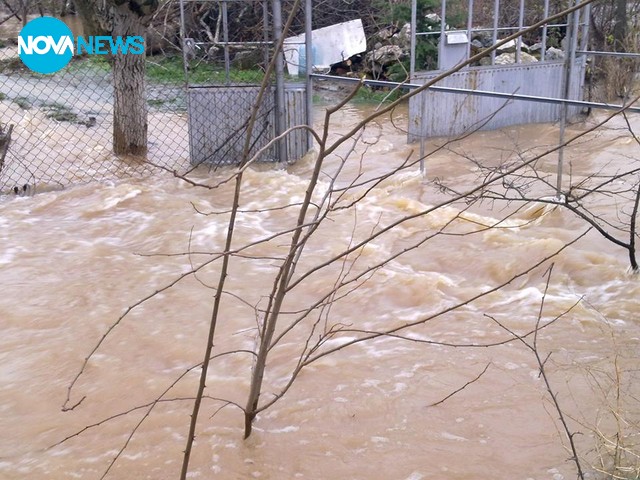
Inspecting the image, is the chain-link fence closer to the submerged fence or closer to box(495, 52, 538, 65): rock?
the submerged fence

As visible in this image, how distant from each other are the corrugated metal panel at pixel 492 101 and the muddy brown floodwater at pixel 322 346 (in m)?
3.15

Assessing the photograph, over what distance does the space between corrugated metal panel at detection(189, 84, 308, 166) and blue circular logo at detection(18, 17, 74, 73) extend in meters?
5.06

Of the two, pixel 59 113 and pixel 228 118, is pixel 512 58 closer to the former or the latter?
pixel 228 118

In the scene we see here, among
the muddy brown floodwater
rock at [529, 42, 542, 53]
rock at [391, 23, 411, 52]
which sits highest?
rock at [391, 23, 411, 52]

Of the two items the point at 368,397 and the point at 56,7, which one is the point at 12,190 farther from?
the point at 56,7

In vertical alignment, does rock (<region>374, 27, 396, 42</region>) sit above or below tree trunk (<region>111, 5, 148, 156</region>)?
above

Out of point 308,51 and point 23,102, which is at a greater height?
point 308,51

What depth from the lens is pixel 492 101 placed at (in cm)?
1167

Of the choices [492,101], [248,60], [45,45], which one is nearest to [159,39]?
[45,45]

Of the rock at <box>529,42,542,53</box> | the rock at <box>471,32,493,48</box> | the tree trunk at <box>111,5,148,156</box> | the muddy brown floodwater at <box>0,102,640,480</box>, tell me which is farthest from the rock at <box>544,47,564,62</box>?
the tree trunk at <box>111,5,148,156</box>

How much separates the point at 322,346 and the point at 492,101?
7937 millimetres

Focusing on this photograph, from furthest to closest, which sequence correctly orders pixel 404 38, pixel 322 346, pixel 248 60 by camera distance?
pixel 404 38
pixel 248 60
pixel 322 346

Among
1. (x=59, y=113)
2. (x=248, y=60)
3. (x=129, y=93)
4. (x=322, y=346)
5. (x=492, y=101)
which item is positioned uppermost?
(x=248, y=60)

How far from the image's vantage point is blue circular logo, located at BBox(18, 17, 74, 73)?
1275 centimetres
